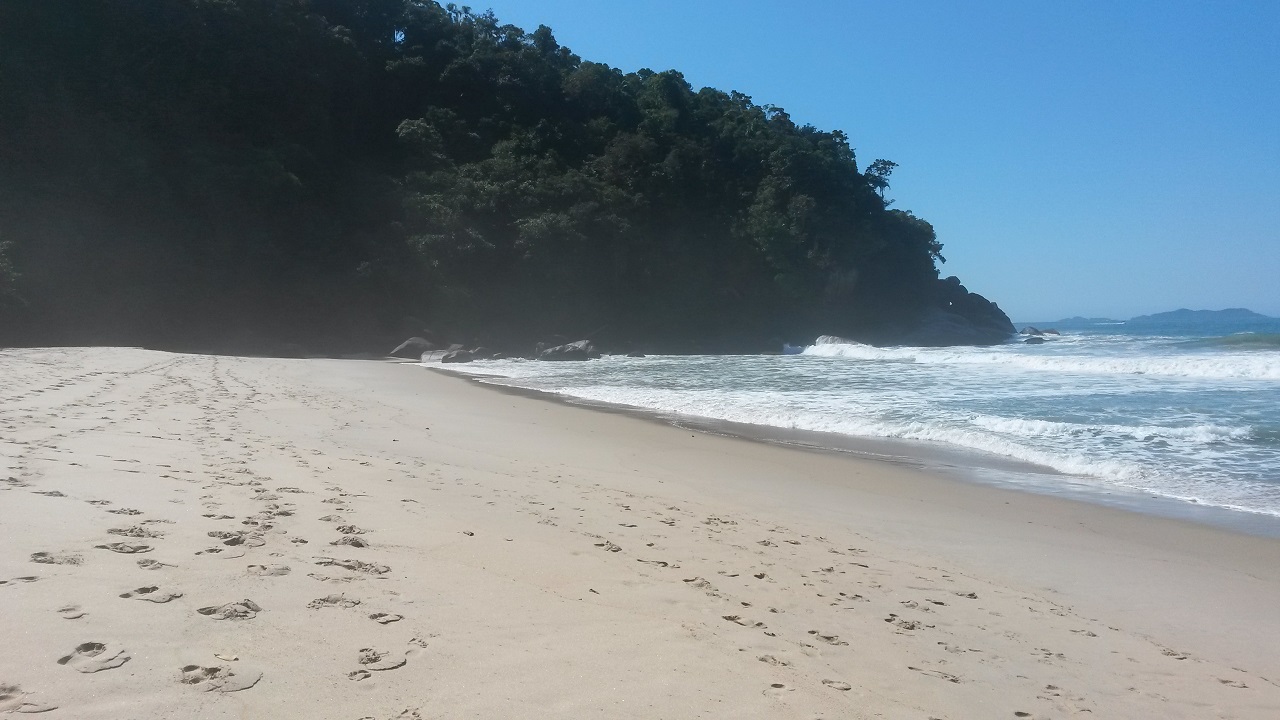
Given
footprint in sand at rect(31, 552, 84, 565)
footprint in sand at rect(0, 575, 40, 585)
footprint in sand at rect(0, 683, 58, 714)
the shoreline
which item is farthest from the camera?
the shoreline

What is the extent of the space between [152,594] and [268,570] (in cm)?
47

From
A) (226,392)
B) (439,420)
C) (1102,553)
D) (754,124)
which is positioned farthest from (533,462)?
(754,124)

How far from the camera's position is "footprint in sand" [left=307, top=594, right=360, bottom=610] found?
112 inches

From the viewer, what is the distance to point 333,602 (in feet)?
9.53

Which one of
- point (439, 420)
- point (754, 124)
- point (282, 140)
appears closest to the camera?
point (439, 420)

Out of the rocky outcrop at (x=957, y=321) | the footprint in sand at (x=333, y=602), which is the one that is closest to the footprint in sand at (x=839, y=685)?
the footprint in sand at (x=333, y=602)

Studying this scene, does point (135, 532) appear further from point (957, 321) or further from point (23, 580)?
point (957, 321)

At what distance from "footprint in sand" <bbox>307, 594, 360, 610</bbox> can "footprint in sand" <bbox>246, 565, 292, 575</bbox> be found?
0.30 metres

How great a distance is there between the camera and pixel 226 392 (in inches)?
412

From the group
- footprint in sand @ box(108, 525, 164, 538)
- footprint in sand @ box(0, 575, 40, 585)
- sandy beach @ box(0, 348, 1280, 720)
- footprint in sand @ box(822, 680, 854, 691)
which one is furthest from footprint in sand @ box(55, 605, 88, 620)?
footprint in sand @ box(822, 680, 854, 691)

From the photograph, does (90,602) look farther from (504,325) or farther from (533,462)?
(504,325)

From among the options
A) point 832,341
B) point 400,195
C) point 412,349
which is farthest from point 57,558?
point 832,341

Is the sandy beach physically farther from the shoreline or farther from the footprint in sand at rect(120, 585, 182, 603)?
the shoreline

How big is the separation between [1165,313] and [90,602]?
5660 inches
